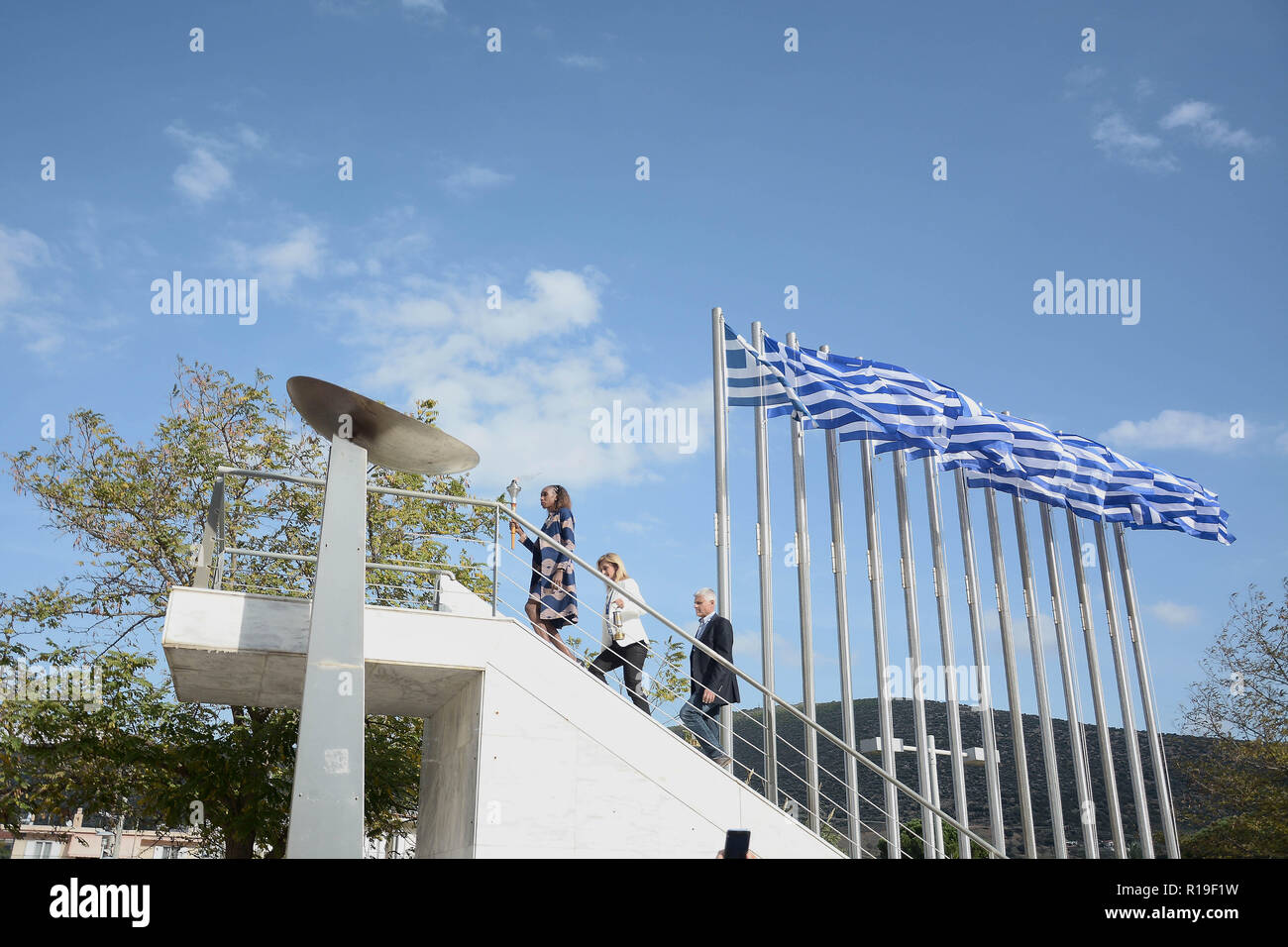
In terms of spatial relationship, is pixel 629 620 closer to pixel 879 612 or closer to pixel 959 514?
pixel 879 612

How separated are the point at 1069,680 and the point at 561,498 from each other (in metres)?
11.2

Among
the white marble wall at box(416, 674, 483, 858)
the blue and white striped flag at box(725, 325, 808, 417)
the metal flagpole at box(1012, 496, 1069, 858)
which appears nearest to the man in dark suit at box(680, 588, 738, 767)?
the white marble wall at box(416, 674, 483, 858)

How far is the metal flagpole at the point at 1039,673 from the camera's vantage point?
1667cm

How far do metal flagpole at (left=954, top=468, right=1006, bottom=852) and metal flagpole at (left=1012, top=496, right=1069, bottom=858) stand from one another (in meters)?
0.90

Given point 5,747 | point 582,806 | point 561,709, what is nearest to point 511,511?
point 561,709

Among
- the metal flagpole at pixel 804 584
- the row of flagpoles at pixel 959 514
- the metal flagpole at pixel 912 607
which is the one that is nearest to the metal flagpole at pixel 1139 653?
the row of flagpoles at pixel 959 514

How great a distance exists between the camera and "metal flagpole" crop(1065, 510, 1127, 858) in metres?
17.7

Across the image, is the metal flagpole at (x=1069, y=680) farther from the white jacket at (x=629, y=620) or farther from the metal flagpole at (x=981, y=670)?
the white jacket at (x=629, y=620)

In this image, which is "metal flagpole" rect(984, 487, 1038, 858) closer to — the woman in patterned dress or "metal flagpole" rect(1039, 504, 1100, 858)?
"metal flagpole" rect(1039, 504, 1100, 858)

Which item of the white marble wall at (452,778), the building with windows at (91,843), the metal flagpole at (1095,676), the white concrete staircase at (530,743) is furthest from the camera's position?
the building with windows at (91,843)

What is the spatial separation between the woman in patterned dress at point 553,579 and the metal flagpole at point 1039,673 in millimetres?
9715

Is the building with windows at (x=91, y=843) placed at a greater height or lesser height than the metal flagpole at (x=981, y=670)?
lesser

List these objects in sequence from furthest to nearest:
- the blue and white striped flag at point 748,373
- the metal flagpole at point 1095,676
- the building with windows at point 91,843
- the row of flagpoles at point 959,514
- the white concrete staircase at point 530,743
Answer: the building with windows at point 91,843 < the metal flagpole at point 1095,676 < the blue and white striped flag at point 748,373 < the row of flagpoles at point 959,514 < the white concrete staircase at point 530,743

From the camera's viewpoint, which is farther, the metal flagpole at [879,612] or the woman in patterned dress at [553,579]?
the metal flagpole at [879,612]
